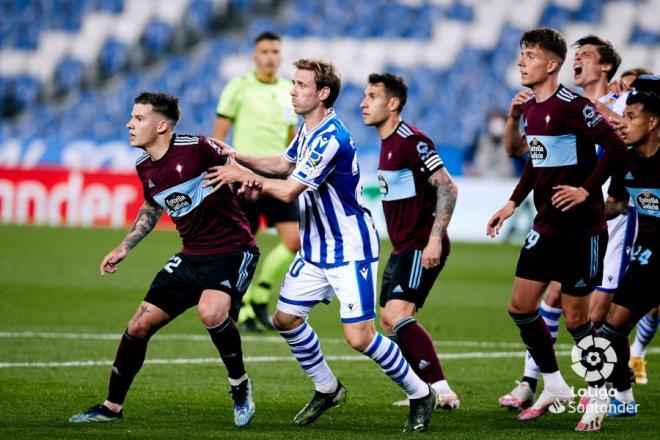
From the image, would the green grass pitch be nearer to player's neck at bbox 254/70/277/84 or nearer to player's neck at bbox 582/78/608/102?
player's neck at bbox 582/78/608/102

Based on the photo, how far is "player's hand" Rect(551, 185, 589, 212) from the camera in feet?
21.3

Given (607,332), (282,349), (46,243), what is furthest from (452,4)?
(607,332)

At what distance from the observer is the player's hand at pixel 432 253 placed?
6.94 meters

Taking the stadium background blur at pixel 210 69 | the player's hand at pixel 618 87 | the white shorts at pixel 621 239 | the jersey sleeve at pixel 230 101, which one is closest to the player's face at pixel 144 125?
the player's hand at pixel 618 87

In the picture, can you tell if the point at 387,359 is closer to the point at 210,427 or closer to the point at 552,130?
the point at 210,427

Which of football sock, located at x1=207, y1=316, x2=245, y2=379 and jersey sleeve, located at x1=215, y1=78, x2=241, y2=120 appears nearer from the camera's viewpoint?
football sock, located at x1=207, y1=316, x2=245, y2=379

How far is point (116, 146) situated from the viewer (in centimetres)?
2450

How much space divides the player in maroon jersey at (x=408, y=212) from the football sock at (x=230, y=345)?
120 cm

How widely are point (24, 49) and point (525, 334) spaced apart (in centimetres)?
2563

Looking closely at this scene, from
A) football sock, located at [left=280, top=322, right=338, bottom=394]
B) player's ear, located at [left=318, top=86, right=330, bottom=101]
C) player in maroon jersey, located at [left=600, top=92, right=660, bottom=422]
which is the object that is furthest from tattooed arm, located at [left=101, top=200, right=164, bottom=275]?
player in maroon jersey, located at [left=600, top=92, right=660, bottom=422]

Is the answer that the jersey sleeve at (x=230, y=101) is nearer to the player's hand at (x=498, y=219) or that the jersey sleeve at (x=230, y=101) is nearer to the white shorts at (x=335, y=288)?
the white shorts at (x=335, y=288)

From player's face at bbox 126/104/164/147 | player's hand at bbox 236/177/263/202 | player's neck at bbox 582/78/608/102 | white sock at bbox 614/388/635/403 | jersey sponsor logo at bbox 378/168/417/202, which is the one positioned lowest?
white sock at bbox 614/388/635/403

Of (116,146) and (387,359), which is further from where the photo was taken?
(116,146)

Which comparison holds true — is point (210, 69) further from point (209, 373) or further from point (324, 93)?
point (324, 93)
